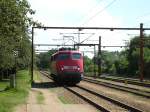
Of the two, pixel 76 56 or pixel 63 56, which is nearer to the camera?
pixel 76 56

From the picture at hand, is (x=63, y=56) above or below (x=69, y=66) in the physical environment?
above

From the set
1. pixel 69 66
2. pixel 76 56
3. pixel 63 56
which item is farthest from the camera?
pixel 63 56

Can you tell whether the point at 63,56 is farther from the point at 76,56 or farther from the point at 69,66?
the point at 69,66

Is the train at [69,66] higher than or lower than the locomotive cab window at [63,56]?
lower

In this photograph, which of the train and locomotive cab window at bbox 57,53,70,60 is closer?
the train

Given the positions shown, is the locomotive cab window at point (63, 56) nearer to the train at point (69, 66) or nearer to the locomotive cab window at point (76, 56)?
the train at point (69, 66)

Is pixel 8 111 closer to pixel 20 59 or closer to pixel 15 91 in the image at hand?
pixel 15 91

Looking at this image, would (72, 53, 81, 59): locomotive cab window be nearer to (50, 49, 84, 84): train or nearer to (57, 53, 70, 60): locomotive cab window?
(50, 49, 84, 84): train

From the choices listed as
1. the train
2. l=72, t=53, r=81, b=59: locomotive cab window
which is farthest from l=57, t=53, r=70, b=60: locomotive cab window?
l=72, t=53, r=81, b=59: locomotive cab window

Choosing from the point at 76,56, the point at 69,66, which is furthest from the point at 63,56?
the point at 69,66

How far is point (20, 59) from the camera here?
2611 inches

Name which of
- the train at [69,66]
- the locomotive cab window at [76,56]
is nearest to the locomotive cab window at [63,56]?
the train at [69,66]

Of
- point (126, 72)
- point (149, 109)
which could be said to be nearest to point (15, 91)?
point (149, 109)

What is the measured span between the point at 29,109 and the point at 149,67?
6788cm
